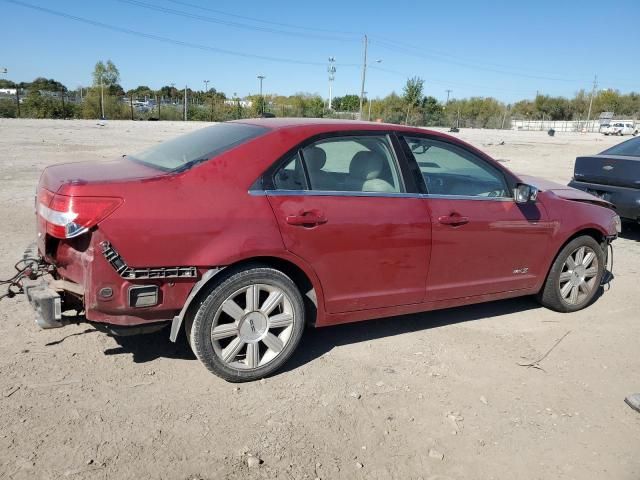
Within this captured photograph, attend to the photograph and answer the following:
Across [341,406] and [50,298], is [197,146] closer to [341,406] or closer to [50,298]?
[50,298]

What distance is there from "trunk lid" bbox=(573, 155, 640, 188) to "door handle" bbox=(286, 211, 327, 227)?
232 inches

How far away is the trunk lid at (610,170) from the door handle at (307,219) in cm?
588

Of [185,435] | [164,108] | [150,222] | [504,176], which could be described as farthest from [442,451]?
[164,108]

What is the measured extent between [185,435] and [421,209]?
86.6 inches

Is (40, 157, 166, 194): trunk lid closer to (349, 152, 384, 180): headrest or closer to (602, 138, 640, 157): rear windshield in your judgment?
(349, 152, 384, 180): headrest

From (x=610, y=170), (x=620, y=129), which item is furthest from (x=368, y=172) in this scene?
(x=620, y=129)

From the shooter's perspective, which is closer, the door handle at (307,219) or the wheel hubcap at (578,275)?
the door handle at (307,219)

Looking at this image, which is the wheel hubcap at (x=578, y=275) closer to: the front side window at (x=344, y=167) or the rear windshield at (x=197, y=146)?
the front side window at (x=344, y=167)

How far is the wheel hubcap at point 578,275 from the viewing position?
506 cm

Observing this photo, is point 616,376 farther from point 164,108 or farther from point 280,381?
point 164,108

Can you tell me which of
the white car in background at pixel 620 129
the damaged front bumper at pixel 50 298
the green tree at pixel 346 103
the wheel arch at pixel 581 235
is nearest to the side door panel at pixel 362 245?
the damaged front bumper at pixel 50 298

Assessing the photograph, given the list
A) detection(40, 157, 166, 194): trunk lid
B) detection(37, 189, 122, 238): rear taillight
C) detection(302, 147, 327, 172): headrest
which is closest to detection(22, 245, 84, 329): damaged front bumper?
detection(37, 189, 122, 238): rear taillight

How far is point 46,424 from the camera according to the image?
9.87ft

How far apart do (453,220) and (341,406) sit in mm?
1636
